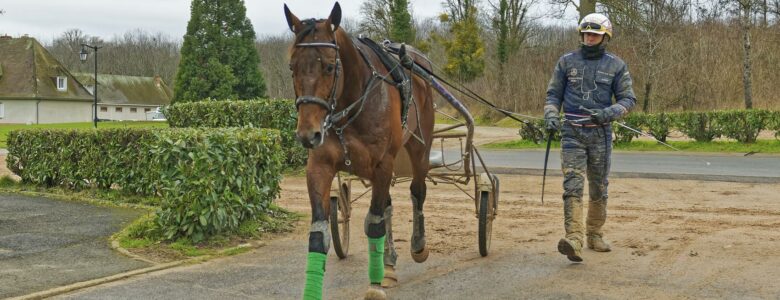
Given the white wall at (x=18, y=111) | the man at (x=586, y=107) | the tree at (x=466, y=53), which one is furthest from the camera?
the white wall at (x=18, y=111)

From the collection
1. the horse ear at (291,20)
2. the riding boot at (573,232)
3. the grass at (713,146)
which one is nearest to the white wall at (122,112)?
the grass at (713,146)

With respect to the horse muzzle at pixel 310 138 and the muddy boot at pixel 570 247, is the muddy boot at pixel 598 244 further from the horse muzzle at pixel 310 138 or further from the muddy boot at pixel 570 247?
the horse muzzle at pixel 310 138

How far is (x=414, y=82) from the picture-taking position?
654cm

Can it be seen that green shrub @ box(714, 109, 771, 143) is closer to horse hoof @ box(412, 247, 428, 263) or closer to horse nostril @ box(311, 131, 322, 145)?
horse hoof @ box(412, 247, 428, 263)

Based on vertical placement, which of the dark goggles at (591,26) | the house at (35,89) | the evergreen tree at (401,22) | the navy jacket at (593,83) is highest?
the evergreen tree at (401,22)

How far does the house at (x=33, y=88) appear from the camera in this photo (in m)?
59.6

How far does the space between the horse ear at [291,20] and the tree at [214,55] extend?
33.5 meters

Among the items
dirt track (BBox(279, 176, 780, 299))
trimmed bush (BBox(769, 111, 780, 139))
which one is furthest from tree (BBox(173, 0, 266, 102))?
dirt track (BBox(279, 176, 780, 299))

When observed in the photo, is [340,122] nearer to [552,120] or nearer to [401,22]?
[552,120]

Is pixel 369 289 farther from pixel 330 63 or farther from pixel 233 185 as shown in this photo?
pixel 233 185

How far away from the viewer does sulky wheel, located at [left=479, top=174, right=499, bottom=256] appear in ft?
22.7

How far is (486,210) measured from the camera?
23.0ft

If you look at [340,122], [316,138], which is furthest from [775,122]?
[316,138]

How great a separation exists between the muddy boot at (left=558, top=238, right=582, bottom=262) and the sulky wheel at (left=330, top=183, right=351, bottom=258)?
210 cm
